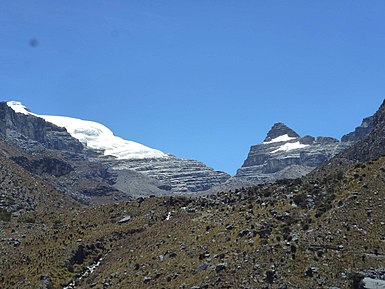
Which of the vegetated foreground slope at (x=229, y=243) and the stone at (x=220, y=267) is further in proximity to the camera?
the stone at (x=220, y=267)

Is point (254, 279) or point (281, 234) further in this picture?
point (281, 234)

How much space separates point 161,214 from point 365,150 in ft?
268

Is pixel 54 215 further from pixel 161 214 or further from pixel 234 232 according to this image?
pixel 234 232

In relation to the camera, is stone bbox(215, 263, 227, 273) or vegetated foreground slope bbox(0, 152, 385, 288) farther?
stone bbox(215, 263, 227, 273)

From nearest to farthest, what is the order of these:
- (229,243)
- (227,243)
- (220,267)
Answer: (220,267)
(229,243)
(227,243)

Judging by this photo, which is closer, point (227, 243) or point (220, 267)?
point (220, 267)

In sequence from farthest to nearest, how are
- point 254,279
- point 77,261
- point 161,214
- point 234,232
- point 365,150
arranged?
point 365,150, point 161,214, point 77,261, point 234,232, point 254,279

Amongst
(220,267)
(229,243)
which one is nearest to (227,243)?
(229,243)

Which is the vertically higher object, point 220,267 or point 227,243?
point 227,243

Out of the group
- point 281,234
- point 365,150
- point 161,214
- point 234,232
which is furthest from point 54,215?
point 365,150

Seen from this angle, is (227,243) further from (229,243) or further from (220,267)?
(220,267)

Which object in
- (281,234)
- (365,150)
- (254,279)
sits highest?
(365,150)

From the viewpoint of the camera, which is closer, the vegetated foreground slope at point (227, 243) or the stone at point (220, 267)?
the vegetated foreground slope at point (227, 243)

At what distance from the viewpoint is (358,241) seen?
5934 cm
